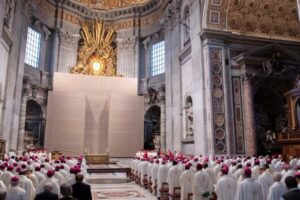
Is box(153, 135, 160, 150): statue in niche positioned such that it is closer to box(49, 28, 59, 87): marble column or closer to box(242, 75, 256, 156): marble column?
box(242, 75, 256, 156): marble column

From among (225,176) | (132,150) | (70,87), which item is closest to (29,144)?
(70,87)

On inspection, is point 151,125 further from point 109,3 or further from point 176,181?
point 176,181

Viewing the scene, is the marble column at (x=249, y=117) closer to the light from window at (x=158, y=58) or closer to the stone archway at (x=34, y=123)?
the light from window at (x=158, y=58)

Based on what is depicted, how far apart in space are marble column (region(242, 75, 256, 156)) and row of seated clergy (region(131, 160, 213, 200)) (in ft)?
15.7

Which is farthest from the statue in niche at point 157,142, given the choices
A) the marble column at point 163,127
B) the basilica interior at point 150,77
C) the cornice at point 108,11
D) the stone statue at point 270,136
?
the cornice at point 108,11

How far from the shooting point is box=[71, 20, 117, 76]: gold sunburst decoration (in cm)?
2095

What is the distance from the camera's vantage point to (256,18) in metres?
13.9

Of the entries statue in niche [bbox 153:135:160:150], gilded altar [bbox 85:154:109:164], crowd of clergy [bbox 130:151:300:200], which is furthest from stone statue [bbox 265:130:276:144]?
gilded altar [bbox 85:154:109:164]

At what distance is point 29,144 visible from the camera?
680 inches

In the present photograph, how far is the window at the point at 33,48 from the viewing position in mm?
18172

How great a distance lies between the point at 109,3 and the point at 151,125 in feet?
33.1


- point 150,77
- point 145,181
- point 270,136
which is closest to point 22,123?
point 150,77

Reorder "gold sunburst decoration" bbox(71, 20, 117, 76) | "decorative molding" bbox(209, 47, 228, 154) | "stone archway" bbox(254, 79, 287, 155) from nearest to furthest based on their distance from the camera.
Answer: "decorative molding" bbox(209, 47, 228, 154), "stone archway" bbox(254, 79, 287, 155), "gold sunburst decoration" bbox(71, 20, 117, 76)

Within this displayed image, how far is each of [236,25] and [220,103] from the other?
402cm
